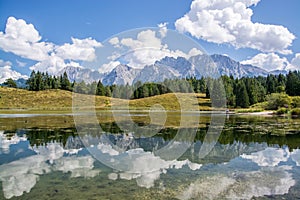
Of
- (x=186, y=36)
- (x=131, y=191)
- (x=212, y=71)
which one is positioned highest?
(x=186, y=36)

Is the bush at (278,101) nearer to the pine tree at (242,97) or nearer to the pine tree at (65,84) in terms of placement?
the pine tree at (242,97)

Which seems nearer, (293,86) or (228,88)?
(293,86)

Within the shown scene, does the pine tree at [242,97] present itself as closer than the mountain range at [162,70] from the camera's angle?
No

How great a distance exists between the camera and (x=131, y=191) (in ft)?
31.2

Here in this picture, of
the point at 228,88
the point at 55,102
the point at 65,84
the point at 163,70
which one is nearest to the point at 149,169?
the point at 163,70

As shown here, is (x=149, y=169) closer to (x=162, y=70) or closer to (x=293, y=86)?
(x=162, y=70)

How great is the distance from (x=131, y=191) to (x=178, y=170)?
3.46 meters

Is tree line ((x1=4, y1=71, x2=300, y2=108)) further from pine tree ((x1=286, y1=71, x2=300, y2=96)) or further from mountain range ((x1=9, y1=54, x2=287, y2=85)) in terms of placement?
mountain range ((x1=9, y1=54, x2=287, y2=85))

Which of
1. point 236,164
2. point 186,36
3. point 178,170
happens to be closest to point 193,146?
point 236,164

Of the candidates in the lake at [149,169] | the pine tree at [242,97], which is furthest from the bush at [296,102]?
the lake at [149,169]

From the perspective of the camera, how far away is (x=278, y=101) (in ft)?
247

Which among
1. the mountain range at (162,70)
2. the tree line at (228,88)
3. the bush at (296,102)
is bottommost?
the bush at (296,102)

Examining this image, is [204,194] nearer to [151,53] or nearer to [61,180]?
[61,180]

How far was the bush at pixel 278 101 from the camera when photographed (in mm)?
72062
